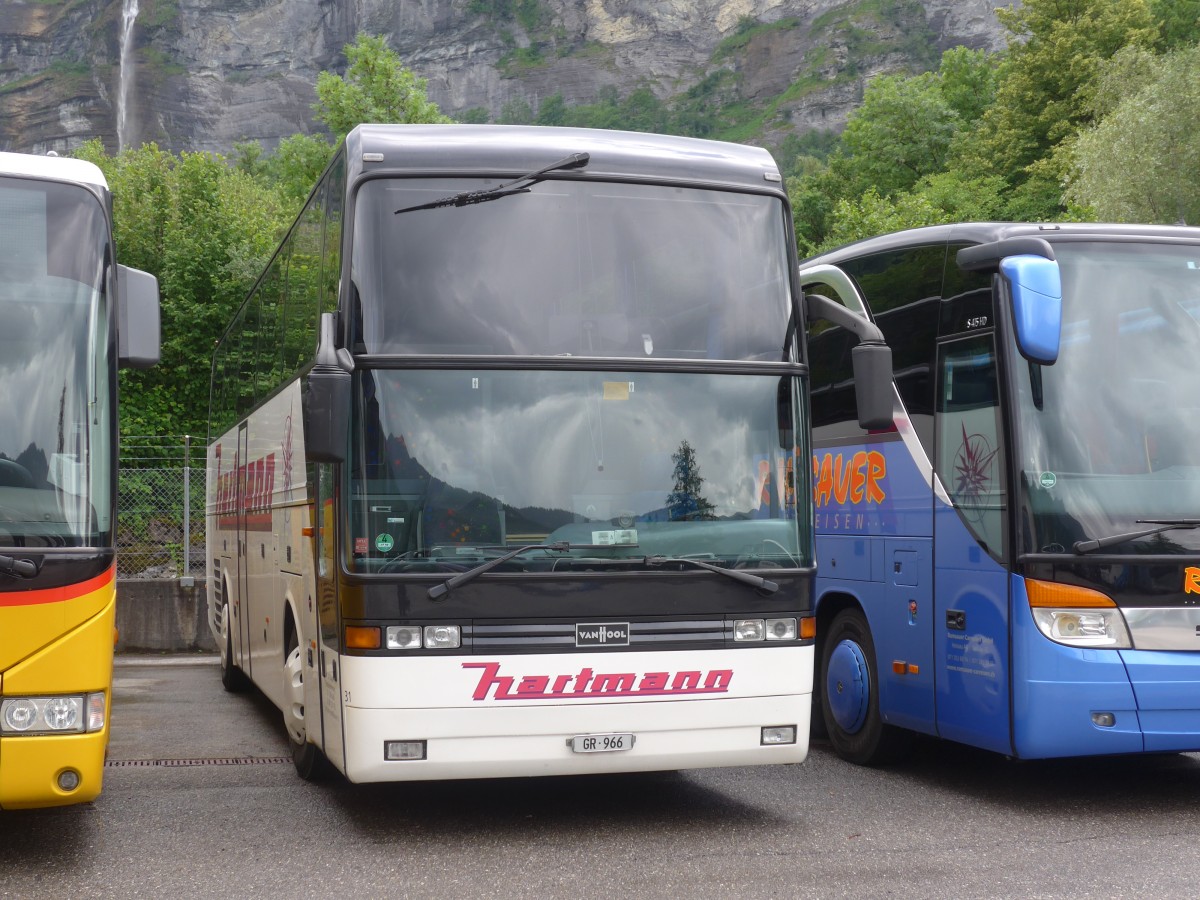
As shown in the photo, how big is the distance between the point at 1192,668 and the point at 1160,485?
940 millimetres

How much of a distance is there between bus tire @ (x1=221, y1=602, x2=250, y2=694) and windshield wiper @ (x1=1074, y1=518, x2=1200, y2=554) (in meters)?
8.68

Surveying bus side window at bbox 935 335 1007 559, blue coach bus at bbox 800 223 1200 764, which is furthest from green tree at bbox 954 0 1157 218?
bus side window at bbox 935 335 1007 559

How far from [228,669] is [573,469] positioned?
820 cm

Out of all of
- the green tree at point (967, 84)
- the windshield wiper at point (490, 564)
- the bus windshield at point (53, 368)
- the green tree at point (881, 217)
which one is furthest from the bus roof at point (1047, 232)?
the green tree at point (967, 84)

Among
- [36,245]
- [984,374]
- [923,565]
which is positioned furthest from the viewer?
[923,565]

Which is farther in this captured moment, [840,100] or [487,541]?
[840,100]

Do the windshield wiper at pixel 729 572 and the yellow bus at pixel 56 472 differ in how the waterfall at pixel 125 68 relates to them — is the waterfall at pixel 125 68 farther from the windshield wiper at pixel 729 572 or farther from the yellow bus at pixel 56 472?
the windshield wiper at pixel 729 572

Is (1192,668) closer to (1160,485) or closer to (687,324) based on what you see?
(1160,485)

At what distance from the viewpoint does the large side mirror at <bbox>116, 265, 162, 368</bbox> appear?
21.7 ft

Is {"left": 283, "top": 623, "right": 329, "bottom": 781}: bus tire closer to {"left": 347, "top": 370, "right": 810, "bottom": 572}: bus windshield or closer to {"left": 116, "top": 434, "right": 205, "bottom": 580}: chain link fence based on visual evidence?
{"left": 347, "top": 370, "right": 810, "bottom": 572}: bus windshield

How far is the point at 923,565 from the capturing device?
845cm

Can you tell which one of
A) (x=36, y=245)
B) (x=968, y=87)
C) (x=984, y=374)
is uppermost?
(x=968, y=87)

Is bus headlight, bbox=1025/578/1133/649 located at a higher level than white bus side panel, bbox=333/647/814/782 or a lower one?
higher

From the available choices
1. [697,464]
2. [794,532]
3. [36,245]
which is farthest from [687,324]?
[36,245]
